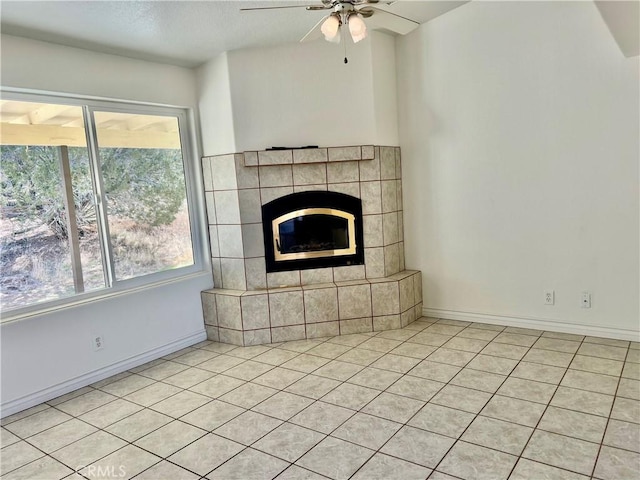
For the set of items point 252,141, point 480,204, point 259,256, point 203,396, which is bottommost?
point 203,396

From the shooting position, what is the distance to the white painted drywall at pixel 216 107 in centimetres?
365

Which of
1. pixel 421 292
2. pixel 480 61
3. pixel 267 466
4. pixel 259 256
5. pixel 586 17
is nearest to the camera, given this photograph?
pixel 267 466

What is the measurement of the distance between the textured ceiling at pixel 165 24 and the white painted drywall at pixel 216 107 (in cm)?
13

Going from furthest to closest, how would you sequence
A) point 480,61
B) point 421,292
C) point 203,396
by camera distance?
point 421,292, point 480,61, point 203,396

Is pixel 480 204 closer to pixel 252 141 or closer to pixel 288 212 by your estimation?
pixel 288 212

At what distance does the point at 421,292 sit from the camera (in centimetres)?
404

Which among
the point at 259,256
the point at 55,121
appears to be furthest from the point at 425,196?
the point at 55,121

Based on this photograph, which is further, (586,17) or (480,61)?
(480,61)

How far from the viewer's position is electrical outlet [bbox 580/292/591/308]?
10.6 ft

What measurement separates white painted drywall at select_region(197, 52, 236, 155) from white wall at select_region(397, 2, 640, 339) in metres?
1.54

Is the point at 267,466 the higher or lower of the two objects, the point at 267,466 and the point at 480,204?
the lower

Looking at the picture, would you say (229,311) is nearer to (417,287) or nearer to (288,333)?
(288,333)

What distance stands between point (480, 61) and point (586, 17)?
739 millimetres

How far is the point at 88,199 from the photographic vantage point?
10.7 feet
